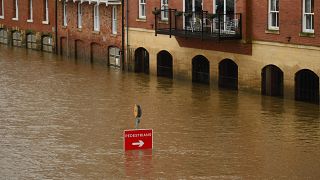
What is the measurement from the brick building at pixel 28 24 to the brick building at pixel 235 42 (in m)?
12.2

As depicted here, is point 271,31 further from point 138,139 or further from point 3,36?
point 3,36

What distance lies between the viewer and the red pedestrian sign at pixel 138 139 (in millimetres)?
27562

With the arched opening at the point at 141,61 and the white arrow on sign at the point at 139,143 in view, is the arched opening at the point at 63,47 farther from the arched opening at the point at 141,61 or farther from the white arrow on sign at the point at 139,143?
the white arrow on sign at the point at 139,143

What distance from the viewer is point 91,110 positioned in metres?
37.5

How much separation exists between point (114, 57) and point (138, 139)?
25.5 m

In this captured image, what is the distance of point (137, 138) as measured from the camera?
91.9 feet

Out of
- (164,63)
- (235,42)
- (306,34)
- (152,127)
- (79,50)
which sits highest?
(306,34)

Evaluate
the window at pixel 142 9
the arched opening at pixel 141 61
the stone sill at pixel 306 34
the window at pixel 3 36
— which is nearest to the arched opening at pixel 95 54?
the arched opening at pixel 141 61

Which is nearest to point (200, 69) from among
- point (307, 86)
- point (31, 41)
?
point (307, 86)

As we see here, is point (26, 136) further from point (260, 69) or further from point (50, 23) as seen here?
point (50, 23)

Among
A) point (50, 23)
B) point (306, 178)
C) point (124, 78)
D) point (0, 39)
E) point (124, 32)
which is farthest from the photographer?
point (0, 39)

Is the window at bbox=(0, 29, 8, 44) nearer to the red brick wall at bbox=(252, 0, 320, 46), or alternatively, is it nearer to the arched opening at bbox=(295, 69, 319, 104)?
the red brick wall at bbox=(252, 0, 320, 46)

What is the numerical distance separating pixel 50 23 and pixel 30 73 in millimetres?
11631

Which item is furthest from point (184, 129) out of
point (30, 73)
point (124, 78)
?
point (30, 73)
